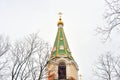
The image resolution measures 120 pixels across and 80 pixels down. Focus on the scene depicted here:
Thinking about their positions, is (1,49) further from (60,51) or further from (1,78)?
(60,51)

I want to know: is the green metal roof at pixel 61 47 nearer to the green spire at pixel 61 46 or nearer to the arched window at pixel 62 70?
the green spire at pixel 61 46

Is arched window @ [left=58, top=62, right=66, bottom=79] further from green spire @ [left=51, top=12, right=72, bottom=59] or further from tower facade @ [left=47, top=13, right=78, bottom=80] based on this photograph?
green spire @ [left=51, top=12, right=72, bottom=59]

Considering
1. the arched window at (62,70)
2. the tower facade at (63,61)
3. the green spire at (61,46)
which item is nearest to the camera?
the tower facade at (63,61)

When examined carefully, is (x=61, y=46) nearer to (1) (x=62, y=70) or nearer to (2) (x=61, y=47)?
(2) (x=61, y=47)

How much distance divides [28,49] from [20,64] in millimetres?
1625

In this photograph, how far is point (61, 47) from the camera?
45.4 meters

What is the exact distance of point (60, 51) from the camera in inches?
1746

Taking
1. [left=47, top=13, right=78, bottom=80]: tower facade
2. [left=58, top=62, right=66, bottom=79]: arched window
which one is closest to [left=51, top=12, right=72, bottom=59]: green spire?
[left=47, top=13, right=78, bottom=80]: tower facade

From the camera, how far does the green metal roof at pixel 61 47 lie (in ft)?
143

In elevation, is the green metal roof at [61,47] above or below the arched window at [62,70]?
above

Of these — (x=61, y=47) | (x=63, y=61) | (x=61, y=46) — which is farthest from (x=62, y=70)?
(x=61, y=46)

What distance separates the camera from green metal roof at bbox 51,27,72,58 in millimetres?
43625

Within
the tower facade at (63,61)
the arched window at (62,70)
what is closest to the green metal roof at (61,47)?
the tower facade at (63,61)

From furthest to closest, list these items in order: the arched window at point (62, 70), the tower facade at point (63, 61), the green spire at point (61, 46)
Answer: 1. the green spire at point (61, 46)
2. the arched window at point (62, 70)
3. the tower facade at point (63, 61)
